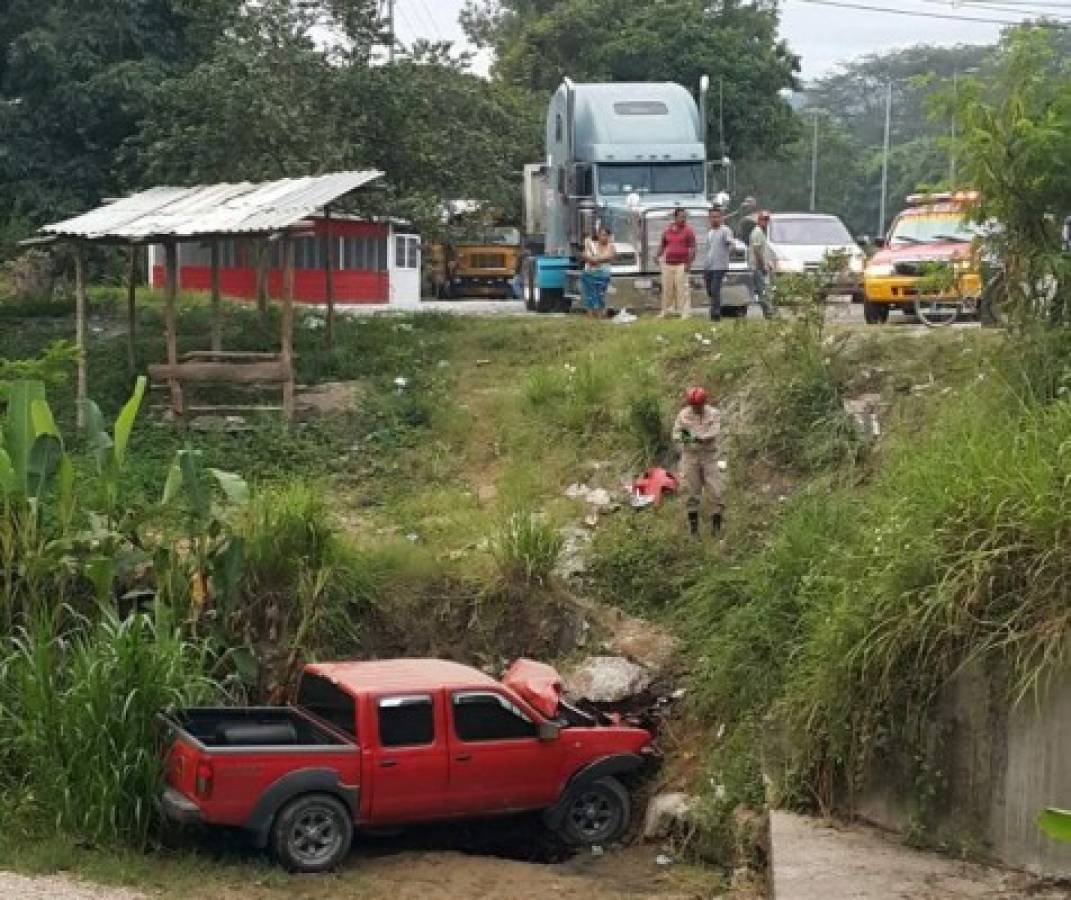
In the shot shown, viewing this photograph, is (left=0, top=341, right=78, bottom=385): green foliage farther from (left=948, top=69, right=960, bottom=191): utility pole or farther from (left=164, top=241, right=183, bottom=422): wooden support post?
(left=948, top=69, right=960, bottom=191): utility pole

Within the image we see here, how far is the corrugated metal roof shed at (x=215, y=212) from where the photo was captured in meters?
17.3

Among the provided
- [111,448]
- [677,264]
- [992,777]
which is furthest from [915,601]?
[677,264]

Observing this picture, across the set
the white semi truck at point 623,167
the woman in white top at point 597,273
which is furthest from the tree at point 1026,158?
the white semi truck at point 623,167

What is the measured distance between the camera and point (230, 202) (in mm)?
19203

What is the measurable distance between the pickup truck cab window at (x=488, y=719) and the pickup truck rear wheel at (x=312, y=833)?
107 cm

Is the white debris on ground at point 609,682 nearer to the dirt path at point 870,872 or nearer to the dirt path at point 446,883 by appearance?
the dirt path at point 446,883

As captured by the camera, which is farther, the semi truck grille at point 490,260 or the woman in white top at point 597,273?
the semi truck grille at point 490,260

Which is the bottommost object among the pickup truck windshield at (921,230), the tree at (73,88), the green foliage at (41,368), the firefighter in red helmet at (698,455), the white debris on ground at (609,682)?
the white debris on ground at (609,682)

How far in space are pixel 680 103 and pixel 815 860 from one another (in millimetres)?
18046

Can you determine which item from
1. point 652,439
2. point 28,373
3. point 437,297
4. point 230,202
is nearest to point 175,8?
point 230,202

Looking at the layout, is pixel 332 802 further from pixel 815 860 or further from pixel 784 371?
pixel 784 371

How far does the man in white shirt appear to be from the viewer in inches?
802

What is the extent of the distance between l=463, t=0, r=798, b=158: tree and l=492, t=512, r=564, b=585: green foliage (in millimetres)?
31127

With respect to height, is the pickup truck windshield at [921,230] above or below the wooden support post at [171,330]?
above
